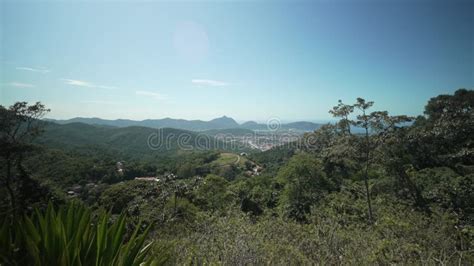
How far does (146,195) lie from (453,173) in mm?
16960

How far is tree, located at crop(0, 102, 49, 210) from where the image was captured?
34.7ft

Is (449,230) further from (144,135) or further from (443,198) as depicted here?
(144,135)

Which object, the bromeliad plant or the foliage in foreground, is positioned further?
the foliage in foreground

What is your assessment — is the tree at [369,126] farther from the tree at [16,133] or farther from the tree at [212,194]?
the tree at [16,133]

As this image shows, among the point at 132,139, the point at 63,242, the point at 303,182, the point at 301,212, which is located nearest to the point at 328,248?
the point at 63,242

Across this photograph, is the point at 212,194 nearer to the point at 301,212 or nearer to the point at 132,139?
the point at 301,212

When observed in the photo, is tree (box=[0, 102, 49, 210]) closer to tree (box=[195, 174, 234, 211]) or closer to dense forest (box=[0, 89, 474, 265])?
dense forest (box=[0, 89, 474, 265])

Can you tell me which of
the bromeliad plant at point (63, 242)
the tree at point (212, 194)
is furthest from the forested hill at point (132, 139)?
the bromeliad plant at point (63, 242)

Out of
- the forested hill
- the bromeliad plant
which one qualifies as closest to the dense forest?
the bromeliad plant

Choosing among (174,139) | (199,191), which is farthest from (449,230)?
(174,139)

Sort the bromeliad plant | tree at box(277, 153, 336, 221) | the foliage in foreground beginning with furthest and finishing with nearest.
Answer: tree at box(277, 153, 336, 221)
the foliage in foreground
the bromeliad plant

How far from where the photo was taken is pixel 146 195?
12898 mm

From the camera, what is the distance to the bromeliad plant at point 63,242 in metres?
1.33

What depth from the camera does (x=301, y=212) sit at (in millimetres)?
12531
